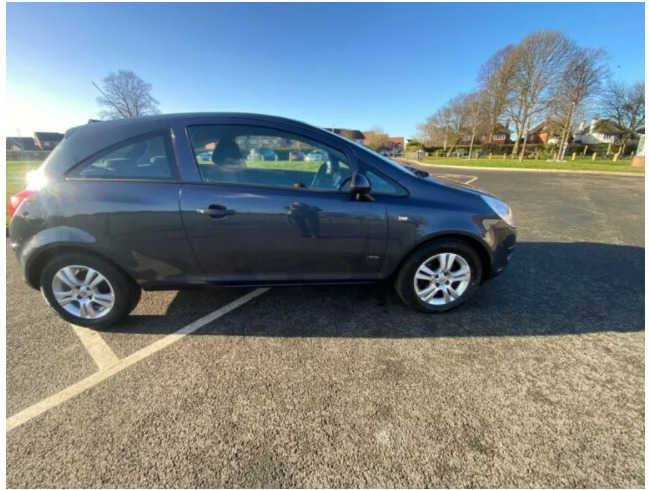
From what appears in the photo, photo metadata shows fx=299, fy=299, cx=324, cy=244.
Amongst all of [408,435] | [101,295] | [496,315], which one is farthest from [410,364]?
[101,295]

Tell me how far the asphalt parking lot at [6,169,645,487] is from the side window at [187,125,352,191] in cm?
121

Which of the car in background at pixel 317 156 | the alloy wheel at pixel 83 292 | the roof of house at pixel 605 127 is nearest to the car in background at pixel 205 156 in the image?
the car in background at pixel 317 156

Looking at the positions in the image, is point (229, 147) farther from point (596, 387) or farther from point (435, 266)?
point (596, 387)

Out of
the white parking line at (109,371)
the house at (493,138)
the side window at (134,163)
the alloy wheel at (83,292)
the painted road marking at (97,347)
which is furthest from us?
the house at (493,138)

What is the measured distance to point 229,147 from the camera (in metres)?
2.54

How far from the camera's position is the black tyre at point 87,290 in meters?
2.42

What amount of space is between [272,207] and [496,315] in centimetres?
224

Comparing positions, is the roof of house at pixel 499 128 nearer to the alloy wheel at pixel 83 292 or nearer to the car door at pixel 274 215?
the car door at pixel 274 215

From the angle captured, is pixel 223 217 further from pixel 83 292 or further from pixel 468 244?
pixel 468 244

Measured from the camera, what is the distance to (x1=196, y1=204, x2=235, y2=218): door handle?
91.0 inches

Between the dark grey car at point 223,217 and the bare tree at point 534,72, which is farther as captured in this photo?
the bare tree at point 534,72

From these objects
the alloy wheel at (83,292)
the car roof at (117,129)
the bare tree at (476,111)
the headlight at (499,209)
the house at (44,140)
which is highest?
the bare tree at (476,111)

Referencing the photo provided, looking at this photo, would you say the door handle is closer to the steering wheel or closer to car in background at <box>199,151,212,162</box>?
car in background at <box>199,151,212,162</box>

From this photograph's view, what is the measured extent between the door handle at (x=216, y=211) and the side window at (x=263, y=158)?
21cm
